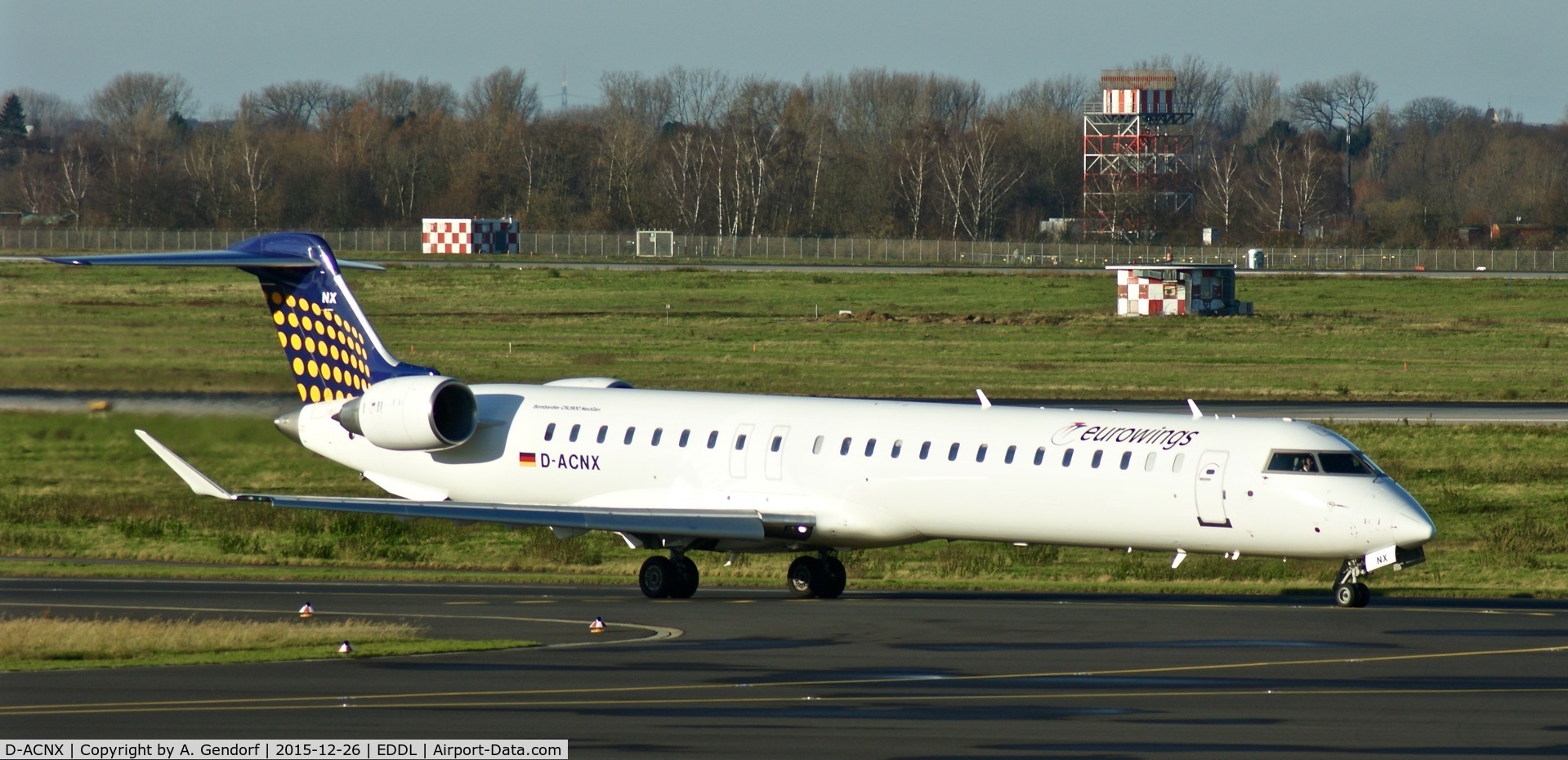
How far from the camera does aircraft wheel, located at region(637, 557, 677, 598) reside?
3167 centimetres

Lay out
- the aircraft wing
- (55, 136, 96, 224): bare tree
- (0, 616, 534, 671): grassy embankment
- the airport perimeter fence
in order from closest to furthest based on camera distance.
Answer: (0, 616, 534, 671): grassy embankment
the aircraft wing
the airport perimeter fence
(55, 136, 96, 224): bare tree

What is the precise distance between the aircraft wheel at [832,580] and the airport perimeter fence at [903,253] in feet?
331

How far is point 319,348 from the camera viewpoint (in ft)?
116

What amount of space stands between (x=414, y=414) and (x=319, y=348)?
3.60 meters

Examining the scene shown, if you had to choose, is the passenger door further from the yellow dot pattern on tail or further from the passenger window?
the yellow dot pattern on tail

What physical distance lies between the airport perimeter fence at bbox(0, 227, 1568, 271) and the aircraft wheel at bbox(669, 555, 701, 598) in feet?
330

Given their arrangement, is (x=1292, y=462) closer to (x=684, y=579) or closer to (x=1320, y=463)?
(x=1320, y=463)

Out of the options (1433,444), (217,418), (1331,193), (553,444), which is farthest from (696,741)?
(1331,193)

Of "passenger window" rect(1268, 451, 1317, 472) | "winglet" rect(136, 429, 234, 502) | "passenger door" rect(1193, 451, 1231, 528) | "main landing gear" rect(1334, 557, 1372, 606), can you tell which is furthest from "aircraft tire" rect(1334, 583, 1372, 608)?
"winglet" rect(136, 429, 234, 502)

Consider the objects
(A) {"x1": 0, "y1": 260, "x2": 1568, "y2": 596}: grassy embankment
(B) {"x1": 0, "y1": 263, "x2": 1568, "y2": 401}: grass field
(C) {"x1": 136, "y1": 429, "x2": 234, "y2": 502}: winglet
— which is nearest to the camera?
(C) {"x1": 136, "y1": 429, "x2": 234, "y2": 502}: winglet

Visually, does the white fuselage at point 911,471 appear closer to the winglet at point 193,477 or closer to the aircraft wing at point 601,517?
the aircraft wing at point 601,517

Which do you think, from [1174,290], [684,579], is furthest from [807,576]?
[1174,290]

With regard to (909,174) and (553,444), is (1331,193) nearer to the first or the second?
(909,174)

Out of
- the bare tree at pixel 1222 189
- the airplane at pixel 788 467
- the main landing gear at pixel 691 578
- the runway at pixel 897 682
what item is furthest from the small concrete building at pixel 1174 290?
the bare tree at pixel 1222 189
